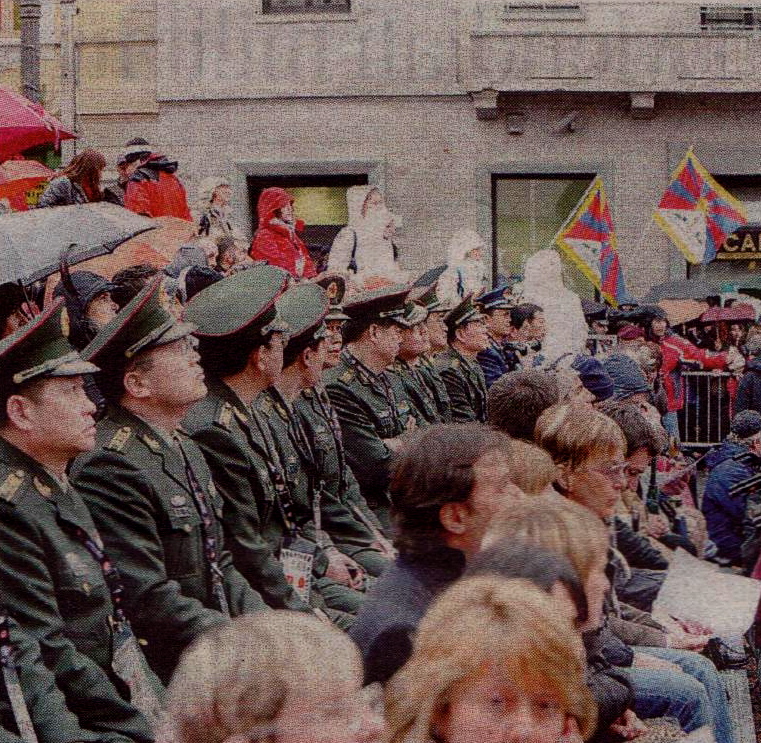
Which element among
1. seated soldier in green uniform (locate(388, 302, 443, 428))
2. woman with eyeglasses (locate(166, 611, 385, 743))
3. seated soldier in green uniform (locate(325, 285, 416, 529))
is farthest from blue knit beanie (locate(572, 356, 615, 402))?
woman with eyeglasses (locate(166, 611, 385, 743))

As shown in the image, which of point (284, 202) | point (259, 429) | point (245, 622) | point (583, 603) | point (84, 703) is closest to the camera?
point (245, 622)

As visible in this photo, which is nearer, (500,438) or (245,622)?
(245,622)

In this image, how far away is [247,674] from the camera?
9.15 feet

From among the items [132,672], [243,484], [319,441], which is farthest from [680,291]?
[132,672]

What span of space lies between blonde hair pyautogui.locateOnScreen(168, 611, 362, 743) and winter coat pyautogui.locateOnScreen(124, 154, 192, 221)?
844 cm

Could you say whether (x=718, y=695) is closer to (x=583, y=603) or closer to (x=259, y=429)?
(x=259, y=429)

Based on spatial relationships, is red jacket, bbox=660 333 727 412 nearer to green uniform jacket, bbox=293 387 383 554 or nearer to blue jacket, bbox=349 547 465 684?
green uniform jacket, bbox=293 387 383 554

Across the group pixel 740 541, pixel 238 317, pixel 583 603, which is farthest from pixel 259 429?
pixel 740 541

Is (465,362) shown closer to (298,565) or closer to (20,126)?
(20,126)

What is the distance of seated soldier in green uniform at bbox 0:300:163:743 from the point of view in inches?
172

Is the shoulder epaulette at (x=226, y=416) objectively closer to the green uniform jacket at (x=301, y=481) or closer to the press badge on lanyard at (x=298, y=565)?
the green uniform jacket at (x=301, y=481)

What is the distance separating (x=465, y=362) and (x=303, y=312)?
4888 mm

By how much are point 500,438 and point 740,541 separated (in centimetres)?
548

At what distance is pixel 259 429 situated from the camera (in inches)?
244
